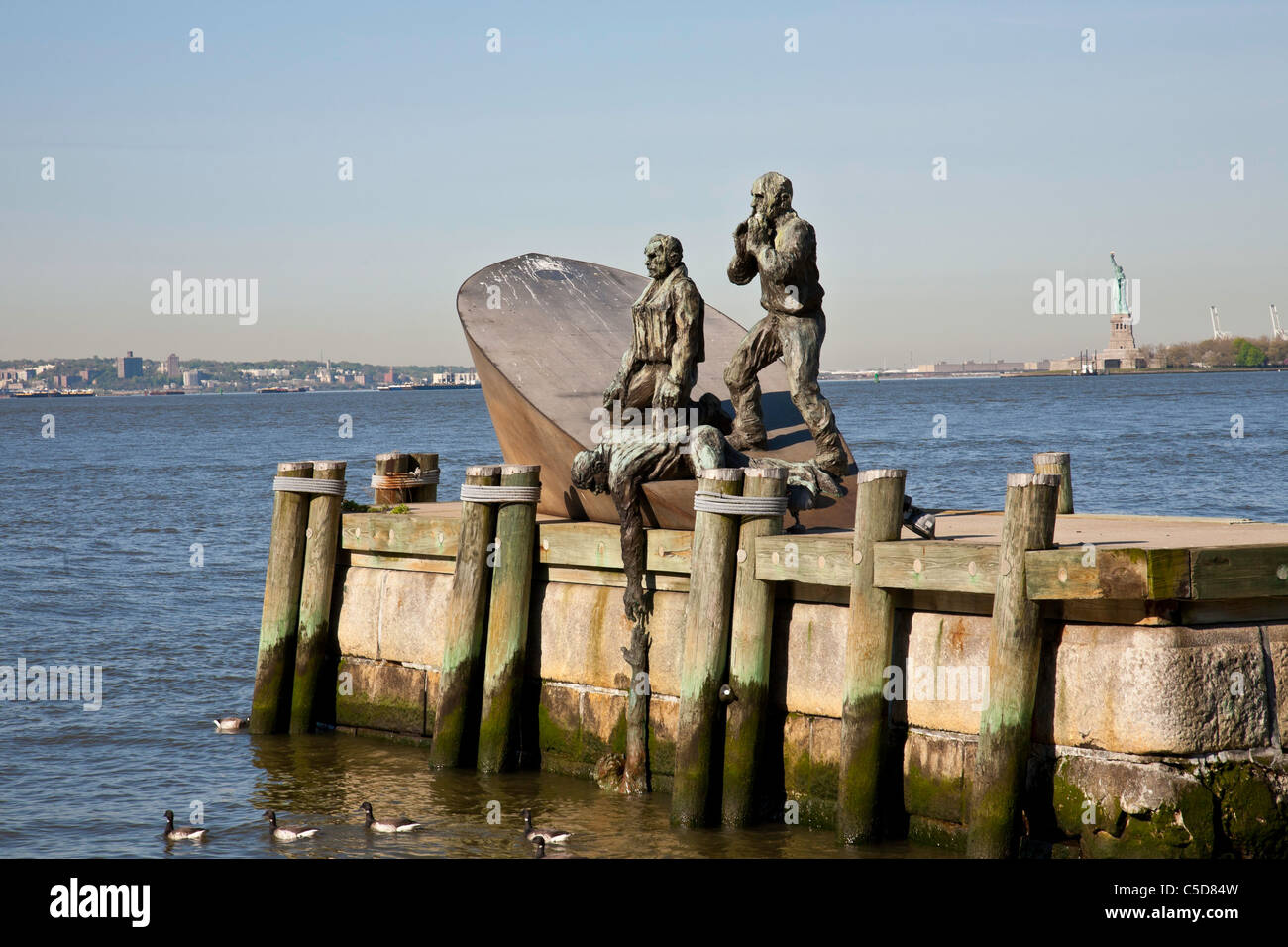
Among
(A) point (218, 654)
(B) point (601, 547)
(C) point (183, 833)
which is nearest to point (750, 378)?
(B) point (601, 547)

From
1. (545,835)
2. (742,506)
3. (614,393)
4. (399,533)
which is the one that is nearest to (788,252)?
(614,393)

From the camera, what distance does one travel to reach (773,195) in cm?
1156

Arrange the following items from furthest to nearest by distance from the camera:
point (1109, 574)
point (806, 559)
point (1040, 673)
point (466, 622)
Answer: point (466, 622), point (806, 559), point (1040, 673), point (1109, 574)

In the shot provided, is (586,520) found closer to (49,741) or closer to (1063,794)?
(1063,794)

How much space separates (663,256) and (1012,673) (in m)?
4.91

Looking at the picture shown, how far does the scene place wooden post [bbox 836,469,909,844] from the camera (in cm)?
890

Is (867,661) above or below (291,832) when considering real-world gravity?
above

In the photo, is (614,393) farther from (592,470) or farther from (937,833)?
(937,833)

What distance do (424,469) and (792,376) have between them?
4.90m

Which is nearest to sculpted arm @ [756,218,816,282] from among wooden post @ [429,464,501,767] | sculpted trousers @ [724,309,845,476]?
sculpted trousers @ [724,309,845,476]

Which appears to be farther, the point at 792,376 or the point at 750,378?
the point at 750,378

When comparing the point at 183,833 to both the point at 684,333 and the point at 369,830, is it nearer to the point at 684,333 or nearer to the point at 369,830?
the point at 369,830

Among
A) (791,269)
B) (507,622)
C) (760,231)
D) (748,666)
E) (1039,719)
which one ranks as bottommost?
(1039,719)

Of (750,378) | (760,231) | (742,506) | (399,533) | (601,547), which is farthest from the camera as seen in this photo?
(399,533)
